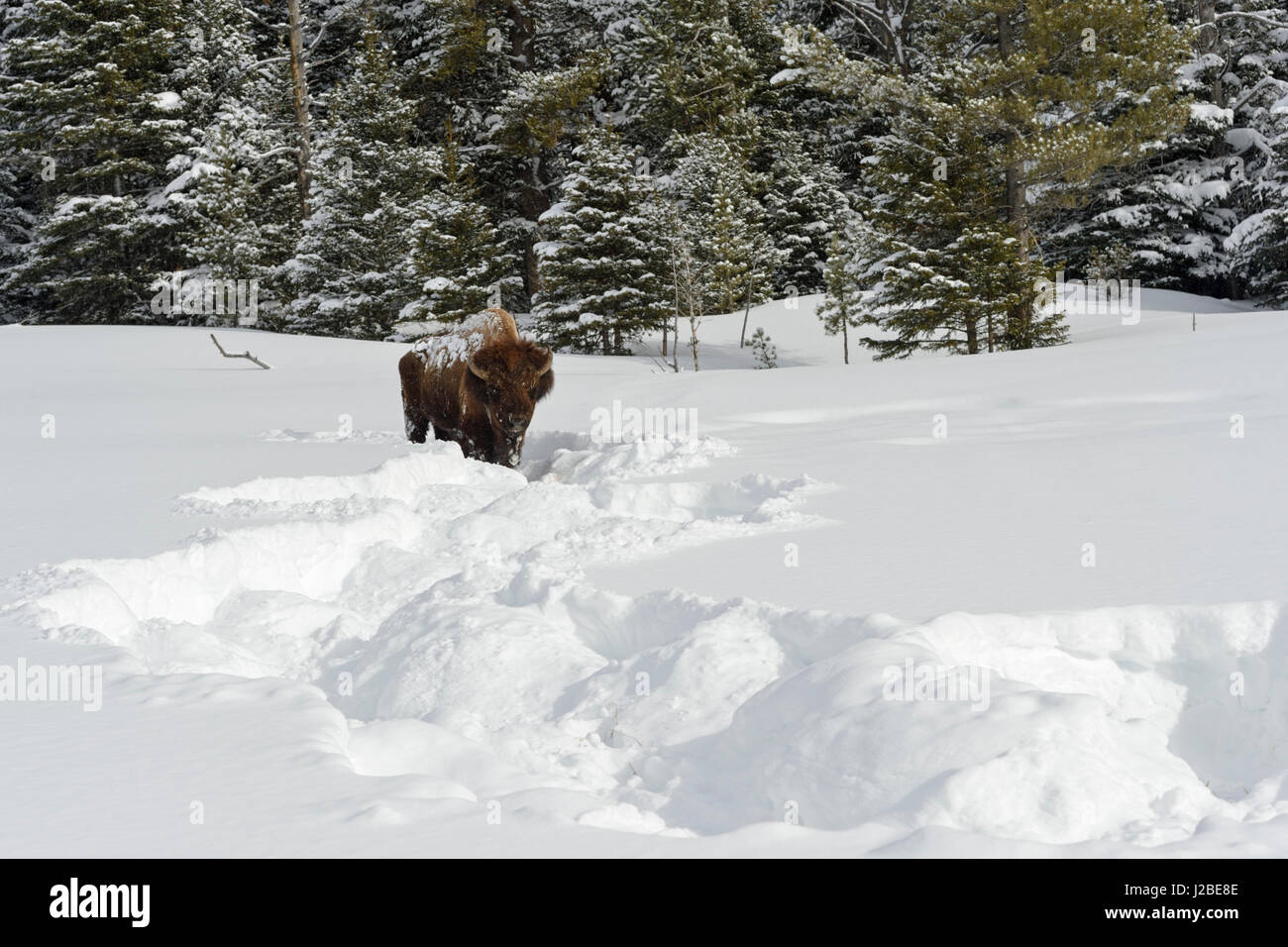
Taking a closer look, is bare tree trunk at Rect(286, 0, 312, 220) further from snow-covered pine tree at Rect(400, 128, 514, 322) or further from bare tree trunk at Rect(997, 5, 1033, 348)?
bare tree trunk at Rect(997, 5, 1033, 348)

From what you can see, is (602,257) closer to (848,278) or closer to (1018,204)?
(848,278)

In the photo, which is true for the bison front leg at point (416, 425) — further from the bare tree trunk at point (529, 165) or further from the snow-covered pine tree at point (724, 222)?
the bare tree trunk at point (529, 165)

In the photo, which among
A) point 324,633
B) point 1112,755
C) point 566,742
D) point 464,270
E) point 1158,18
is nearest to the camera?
point 1112,755

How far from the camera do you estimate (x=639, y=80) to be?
27000 millimetres

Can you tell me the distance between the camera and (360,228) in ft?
75.8

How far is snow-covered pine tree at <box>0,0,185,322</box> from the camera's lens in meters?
24.5

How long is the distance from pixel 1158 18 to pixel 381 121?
16.4 metres

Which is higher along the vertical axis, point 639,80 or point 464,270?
point 639,80

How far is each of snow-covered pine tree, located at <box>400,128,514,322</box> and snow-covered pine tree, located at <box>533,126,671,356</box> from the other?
1.66 metres

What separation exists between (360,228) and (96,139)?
7719 mm

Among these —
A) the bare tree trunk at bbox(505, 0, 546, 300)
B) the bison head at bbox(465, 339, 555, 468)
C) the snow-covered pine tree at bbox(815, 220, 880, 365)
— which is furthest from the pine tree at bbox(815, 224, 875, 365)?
the bison head at bbox(465, 339, 555, 468)
